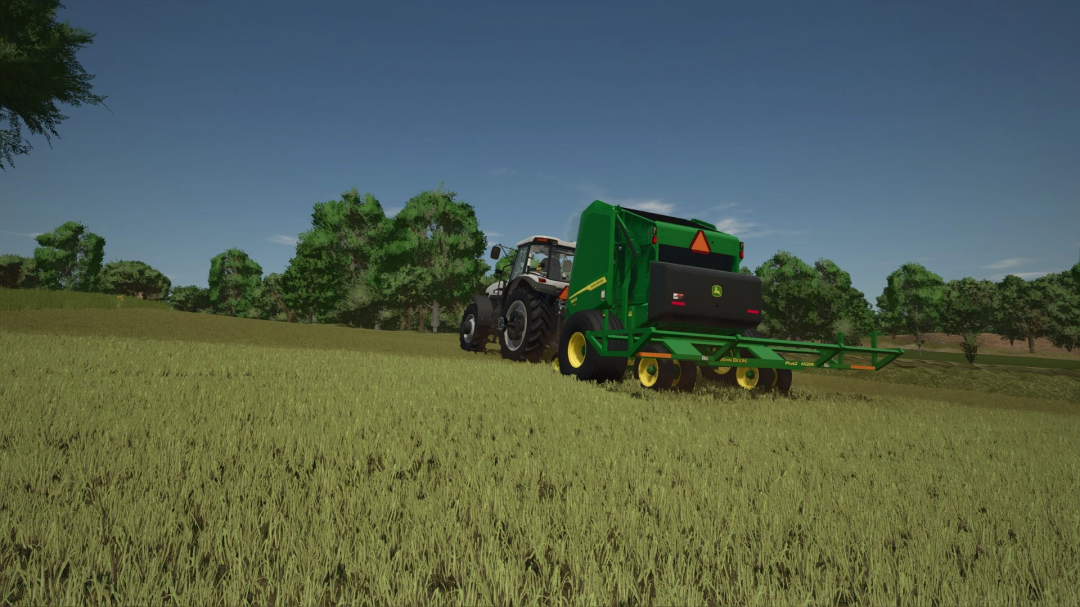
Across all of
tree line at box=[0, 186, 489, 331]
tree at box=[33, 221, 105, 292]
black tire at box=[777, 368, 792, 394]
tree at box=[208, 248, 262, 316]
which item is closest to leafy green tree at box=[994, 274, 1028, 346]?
tree line at box=[0, 186, 489, 331]

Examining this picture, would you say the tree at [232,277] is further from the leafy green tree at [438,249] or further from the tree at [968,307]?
the tree at [968,307]

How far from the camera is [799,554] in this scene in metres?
2.38

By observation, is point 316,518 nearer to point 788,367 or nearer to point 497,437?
point 497,437

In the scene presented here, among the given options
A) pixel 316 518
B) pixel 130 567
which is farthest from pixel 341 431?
pixel 130 567

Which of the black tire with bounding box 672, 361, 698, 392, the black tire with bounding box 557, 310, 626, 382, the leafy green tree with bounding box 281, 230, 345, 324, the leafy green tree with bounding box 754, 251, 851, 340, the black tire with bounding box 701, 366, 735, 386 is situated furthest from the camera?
the leafy green tree with bounding box 281, 230, 345, 324

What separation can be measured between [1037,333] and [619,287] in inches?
3331

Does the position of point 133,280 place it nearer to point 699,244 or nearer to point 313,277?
point 313,277

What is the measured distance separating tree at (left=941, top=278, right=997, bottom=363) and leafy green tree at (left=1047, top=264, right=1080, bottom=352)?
278 inches

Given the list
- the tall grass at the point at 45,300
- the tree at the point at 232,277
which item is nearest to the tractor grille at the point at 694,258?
the tall grass at the point at 45,300

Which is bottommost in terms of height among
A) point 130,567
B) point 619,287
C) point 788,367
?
point 130,567

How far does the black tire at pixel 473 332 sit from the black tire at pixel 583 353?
5.03 m

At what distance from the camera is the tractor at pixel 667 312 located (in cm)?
795

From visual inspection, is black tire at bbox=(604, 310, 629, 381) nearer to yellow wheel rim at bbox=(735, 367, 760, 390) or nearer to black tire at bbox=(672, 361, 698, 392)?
black tire at bbox=(672, 361, 698, 392)

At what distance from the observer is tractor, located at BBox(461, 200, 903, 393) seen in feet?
26.1
